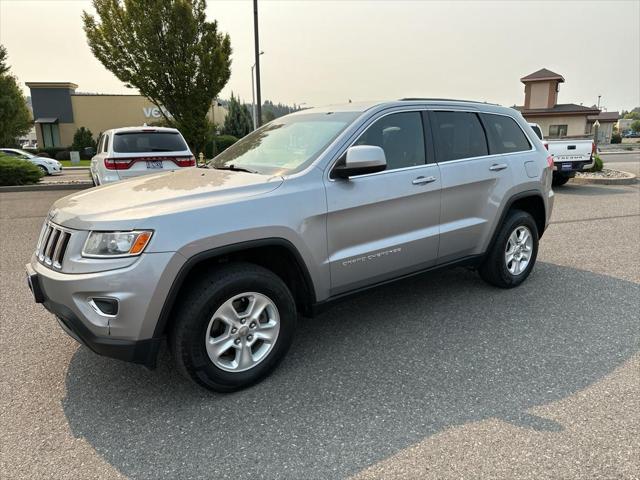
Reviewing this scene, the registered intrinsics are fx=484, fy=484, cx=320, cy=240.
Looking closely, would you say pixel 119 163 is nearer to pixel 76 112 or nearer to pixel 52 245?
pixel 52 245

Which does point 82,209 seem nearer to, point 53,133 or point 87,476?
point 87,476

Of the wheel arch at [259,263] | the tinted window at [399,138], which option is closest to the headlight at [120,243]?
the wheel arch at [259,263]

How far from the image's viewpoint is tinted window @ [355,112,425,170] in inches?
148

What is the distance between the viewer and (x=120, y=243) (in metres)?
2.66

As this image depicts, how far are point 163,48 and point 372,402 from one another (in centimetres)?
1403

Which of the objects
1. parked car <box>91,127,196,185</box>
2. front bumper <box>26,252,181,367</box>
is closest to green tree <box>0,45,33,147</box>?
parked car <box>91,127,196,185</box>

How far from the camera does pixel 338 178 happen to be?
11.1 feet

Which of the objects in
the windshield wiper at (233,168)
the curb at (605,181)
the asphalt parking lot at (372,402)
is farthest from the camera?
the curb at (605,181)

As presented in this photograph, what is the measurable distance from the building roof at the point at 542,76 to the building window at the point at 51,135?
140ft

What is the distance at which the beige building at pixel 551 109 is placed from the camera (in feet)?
134

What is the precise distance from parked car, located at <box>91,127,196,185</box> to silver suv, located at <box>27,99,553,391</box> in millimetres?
5163

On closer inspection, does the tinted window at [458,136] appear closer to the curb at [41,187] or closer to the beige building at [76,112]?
the curb at [41,187]

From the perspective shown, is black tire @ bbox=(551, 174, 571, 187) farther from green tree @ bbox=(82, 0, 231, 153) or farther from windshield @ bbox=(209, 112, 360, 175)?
windshield @ bbox=(209, 112, 360, 175)

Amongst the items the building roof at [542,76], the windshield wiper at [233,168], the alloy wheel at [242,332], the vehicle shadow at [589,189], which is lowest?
the vehicle shadow at [589,189]
